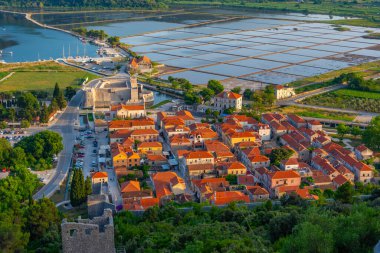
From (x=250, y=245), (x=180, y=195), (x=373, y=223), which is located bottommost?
(x=180, y=195)

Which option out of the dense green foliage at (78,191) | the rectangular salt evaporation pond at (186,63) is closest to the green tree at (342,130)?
the dense green foliage at (78,191)

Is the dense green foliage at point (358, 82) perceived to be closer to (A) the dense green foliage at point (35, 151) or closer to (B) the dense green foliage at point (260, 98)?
(B) the dense green foliage at point (260, 98)

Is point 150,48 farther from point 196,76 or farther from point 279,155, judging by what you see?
point 279,155

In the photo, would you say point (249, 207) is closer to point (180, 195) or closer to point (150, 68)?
point (180, 195)

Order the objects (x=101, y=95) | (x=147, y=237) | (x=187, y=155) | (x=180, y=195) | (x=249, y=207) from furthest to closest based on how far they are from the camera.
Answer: (x=101, y=95), (x=187, y=155), (x=180, y=195), (x=249, y=207), (x=147, y=237)

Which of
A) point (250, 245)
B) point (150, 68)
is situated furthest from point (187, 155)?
point (150, 68)

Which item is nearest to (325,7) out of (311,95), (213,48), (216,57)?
(213,48)

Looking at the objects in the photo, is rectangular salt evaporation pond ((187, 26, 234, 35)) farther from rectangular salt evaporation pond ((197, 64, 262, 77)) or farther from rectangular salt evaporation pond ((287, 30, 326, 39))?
rectangular salt evaporation pond ((197, 64, 262, 77))
